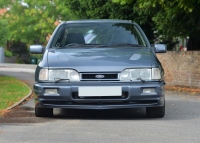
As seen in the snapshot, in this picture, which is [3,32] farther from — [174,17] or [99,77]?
[99,77]

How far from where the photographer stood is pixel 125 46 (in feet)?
36.8

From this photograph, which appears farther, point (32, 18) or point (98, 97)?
point (32, 18)

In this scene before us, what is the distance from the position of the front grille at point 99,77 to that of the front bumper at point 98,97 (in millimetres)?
76

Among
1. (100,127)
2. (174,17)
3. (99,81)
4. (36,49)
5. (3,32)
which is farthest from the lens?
(3,32)

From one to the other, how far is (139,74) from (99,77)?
24.3 inches

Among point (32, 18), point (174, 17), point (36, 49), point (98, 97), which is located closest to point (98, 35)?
point (36, 49)

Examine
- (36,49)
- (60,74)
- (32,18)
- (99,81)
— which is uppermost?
(36,49)

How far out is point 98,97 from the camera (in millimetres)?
10086

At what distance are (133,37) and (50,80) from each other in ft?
7.08

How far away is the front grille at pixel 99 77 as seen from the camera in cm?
1007

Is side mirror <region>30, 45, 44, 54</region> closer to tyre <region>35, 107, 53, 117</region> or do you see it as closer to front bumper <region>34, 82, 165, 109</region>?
tyre <region>35, 107, 53, 117</region>

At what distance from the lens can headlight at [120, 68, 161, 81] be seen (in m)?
10.1

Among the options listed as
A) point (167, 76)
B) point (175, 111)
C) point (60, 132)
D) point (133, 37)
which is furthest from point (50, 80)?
point (167, 76)

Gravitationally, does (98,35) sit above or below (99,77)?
above
